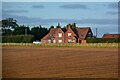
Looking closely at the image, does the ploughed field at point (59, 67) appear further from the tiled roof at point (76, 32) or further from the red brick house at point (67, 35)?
the tiled roof at point (76, 32)

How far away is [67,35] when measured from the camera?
5319 cm

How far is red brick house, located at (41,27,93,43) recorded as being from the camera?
52312 millimetres

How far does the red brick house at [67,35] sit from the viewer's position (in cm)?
5231

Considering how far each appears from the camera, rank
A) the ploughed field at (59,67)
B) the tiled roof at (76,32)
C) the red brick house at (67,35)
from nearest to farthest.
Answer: the ploughed field at (59,67), the red brick house at (67,35), the tiled roof at (76,32)

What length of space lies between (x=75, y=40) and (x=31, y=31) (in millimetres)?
8740

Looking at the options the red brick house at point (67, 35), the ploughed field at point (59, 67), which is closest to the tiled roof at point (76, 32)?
the red brick house at point (67, 35)

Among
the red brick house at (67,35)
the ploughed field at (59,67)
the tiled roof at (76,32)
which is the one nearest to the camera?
the ploughed field at (59,67)

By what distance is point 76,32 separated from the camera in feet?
176

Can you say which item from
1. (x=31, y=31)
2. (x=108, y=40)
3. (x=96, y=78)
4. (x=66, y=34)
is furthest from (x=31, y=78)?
(x=66, y=34)

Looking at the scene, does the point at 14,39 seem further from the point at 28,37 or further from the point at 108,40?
the point at 108,40

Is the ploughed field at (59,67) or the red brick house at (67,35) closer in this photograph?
the ploughed field at (59,67)

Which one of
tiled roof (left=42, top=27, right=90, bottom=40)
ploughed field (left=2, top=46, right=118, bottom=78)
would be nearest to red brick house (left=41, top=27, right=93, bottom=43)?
tiled roof (left=42, top=27, right=90, bottom=40)

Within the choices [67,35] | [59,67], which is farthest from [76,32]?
[59,67]

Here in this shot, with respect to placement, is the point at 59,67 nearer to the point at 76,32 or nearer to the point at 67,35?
the point at 67,35
